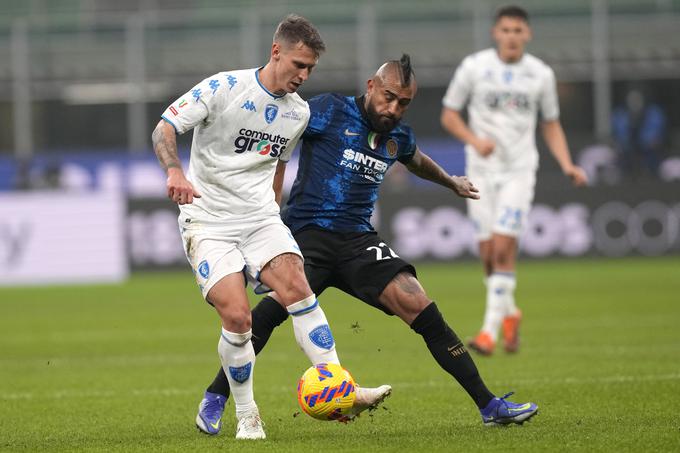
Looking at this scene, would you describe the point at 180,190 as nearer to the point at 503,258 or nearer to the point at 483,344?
the point at 483,344

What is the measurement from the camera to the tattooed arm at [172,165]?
5992 mm

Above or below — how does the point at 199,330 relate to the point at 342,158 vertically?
below

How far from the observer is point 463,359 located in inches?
266

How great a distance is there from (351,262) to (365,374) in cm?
250

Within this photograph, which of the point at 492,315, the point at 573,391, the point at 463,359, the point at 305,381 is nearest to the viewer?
the point at 305,381

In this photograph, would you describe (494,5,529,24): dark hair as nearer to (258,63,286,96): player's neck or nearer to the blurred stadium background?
(258,63,286,96): player's neck

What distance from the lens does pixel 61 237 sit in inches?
796

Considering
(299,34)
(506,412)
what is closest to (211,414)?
(506,412)

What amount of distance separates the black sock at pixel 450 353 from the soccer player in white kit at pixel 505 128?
157 inches

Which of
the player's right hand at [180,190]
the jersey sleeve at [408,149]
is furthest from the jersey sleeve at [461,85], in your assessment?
the player's right hand at [180,190]

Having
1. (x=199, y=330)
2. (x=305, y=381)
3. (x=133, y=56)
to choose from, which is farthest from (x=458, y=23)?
(x=305, y=381)

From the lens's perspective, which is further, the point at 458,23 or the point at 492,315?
the point at 458,23

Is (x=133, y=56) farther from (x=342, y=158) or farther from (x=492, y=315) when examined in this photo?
(x=342, y=158)

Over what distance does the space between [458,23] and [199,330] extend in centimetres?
1317
